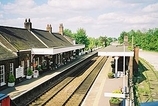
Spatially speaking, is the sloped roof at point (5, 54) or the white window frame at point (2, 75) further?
the sloped roof at point (5, 54)

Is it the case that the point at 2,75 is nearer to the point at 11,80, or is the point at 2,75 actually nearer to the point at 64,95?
the point at 11,80

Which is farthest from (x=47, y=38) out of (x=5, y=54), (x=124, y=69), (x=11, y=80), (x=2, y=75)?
(x=124, y=69)

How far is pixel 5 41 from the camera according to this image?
78.3 ft

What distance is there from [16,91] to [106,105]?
24.5ft

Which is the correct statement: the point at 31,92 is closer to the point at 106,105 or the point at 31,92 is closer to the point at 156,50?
the point at 106,105

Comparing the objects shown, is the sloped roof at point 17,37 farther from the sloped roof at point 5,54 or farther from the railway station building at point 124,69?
the railway station building at point 124,69

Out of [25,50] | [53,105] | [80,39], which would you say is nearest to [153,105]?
[53,105]

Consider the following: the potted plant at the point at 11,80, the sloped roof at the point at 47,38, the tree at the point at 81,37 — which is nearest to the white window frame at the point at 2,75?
the potted plant at the point at 11,80

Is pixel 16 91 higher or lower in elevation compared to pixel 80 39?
lower

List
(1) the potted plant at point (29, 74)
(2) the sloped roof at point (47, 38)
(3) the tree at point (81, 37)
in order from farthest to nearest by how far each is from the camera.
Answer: (3) the tree at point (81, 37)
(2) the sloped roof at point (47, 38)
(1) the potted plant at point (29, 74)

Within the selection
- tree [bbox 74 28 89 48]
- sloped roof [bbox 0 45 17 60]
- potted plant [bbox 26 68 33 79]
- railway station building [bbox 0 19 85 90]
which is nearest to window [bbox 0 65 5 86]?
railway station building [bbox 0 19 85 90]

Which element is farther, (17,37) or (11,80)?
(17,37)

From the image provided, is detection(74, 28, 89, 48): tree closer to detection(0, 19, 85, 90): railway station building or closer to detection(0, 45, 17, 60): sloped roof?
detection(0, 19, 85, 90): railway station building

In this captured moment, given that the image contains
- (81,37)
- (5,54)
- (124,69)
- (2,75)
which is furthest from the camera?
(81,37)
